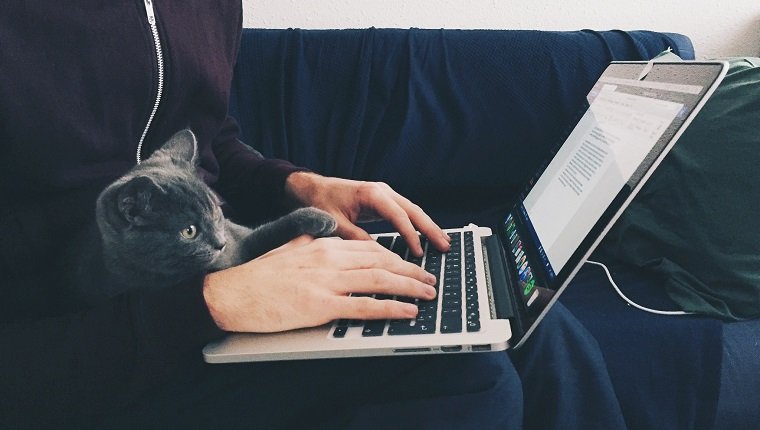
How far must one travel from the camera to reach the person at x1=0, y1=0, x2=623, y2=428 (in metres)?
0.58

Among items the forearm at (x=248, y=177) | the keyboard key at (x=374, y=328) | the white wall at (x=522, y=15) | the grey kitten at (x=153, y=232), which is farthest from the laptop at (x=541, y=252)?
the white wall at (x=522, y=15)

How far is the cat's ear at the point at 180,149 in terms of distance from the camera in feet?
2.53

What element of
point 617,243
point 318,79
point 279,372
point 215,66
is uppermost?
point 215,66

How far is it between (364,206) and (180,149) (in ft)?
0.96

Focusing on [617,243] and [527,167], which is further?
[527,167]

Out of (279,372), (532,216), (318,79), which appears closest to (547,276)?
(532,216)

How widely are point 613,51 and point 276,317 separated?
3.62ft

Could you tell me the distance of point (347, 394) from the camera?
2.11ft

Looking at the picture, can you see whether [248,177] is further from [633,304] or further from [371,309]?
[633,304]

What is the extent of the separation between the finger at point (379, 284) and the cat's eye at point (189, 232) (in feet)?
0.68

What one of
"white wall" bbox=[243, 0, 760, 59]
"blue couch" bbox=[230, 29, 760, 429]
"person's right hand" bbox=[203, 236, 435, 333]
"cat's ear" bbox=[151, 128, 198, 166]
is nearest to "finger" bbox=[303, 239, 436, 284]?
"person's right hand" bbox=[203, 236, 435, 333]

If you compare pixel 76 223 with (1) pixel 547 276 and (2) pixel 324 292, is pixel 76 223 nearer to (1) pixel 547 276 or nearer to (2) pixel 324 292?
(2) pixel 324 292

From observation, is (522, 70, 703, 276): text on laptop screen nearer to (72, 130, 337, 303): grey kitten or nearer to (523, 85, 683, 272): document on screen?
(523, 85, 683, 272): document on screen

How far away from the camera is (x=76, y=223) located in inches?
29.3
